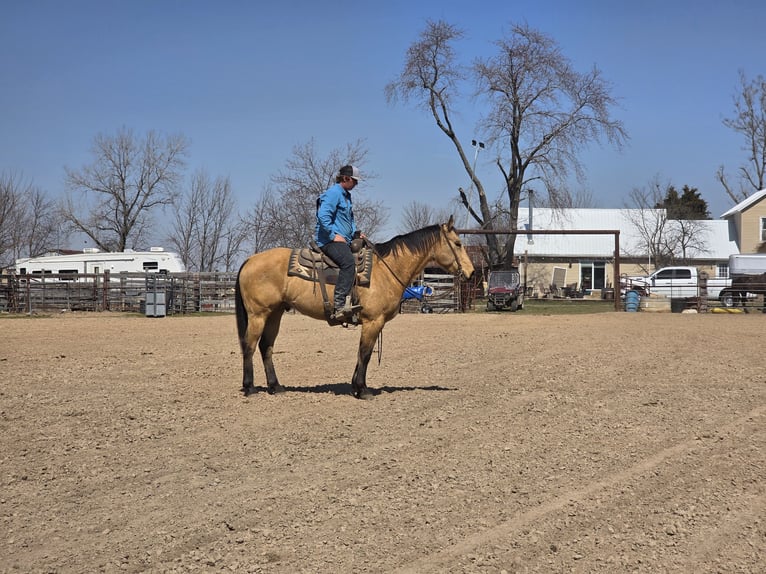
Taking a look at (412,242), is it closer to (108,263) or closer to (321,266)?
(321,266)

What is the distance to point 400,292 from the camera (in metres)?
8.79

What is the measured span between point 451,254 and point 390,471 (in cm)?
434

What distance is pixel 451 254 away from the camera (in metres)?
9.12

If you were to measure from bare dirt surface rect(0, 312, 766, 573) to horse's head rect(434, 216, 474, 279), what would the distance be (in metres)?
1.55

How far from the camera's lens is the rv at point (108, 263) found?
1435 inches

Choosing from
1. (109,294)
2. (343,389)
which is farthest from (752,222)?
(343,389)

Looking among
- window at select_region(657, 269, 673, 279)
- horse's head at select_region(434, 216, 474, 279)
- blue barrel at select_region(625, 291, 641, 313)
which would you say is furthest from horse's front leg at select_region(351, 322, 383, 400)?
window at select_region(657, 269, 673, 279)

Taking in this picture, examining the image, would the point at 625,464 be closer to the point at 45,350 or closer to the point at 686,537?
the point at 686,537

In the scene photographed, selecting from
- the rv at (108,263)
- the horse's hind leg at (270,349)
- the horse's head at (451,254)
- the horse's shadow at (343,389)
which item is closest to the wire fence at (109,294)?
the rv at (108,263)

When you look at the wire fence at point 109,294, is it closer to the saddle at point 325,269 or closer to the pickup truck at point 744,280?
the pickup truck at point 744,280

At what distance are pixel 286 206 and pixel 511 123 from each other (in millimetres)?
12773

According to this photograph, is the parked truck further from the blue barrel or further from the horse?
the horse

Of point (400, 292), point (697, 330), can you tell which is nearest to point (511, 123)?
point (697, 330)

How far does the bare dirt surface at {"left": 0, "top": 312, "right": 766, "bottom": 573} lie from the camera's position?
3.77 m
